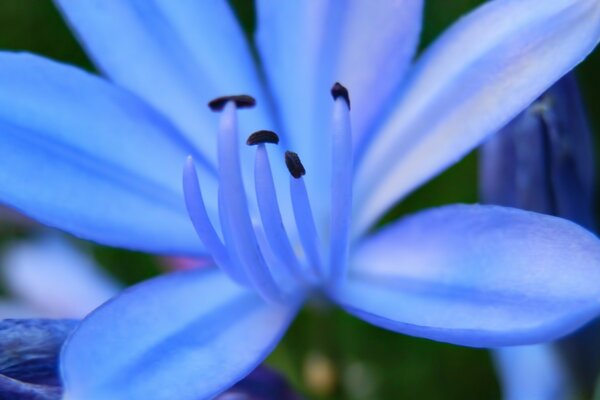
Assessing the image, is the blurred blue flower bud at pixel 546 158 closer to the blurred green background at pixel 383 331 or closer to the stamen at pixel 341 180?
the stamen at pixel 341 180

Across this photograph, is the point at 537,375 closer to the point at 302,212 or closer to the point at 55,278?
the point at 302,212

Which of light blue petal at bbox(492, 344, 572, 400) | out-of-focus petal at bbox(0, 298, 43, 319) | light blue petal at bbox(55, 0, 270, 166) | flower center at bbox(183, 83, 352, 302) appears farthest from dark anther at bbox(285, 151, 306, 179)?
out-of-focus petal at bbox(0, 298, 43, 319)

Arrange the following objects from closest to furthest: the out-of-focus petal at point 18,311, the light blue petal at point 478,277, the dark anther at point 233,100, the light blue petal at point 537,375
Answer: the light blue petal at point 478,277 < the dark anther at point 233,100 < the light blue petal at point 537,375 < the out-of-focus petal at point 18,311

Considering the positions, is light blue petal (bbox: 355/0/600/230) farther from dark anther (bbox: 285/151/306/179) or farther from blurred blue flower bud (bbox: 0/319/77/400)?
blurred blue flower bud (bbox: 0/319/77/400)

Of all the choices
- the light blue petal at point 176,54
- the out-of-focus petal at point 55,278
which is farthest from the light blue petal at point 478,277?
the out-of-focus petal at point 55,278

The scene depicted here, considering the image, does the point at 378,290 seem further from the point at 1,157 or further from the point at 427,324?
the point at 1,157

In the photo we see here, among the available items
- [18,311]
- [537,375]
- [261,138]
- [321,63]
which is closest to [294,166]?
[261,138]
